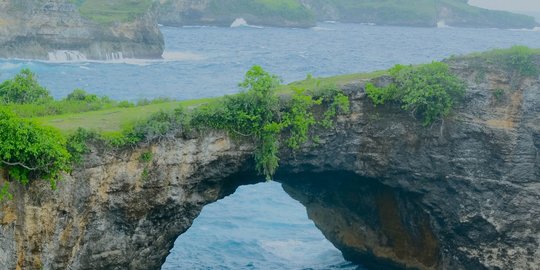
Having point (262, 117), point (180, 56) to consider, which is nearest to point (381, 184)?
point (262, 117)

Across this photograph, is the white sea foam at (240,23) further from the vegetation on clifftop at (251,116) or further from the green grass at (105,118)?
the green grass at (105,118)

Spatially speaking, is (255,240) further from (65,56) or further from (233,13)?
(233,13)

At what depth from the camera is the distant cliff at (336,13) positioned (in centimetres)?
9556

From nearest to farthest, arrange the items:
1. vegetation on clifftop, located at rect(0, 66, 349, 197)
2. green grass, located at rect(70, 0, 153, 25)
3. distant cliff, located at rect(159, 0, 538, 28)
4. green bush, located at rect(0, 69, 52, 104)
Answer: vegetation on clifftop, located at rect(0, 66, 349, 197)
green bush, located at rect(0, 69, 52, 104)
green grass, located at rect(70, 0, 153, 25)
distant cliff, located at rect(159, 0, 538, 28)

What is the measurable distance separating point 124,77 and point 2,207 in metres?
36.5

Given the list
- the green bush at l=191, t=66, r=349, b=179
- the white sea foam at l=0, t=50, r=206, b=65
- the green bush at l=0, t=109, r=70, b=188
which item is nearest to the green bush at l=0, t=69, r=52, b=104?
the green bush at l=191, t=66, r=349, b=179

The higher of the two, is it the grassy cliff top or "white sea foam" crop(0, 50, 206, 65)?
the grassy cliff top

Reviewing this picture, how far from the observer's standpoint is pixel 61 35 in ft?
191

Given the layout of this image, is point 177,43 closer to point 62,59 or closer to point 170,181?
point 62,59

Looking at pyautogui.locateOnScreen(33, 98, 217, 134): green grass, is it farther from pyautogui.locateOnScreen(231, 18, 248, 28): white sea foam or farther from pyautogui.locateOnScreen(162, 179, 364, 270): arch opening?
pyautogui.locateOnScreen(231, 18, 248, 28): white sea foam

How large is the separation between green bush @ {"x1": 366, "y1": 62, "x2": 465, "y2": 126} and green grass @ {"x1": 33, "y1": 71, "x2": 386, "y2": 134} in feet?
2.17

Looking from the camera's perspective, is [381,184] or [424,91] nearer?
[424,91]

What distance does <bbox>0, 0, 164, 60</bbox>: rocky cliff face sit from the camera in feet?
186

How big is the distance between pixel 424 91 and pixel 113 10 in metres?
50.3
